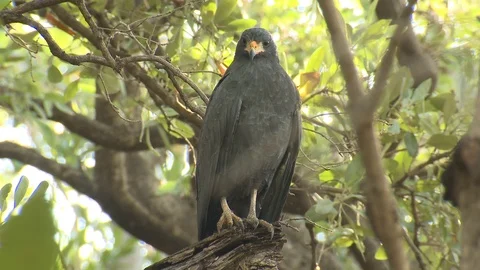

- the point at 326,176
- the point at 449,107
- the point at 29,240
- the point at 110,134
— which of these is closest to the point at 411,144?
the point at 449,107

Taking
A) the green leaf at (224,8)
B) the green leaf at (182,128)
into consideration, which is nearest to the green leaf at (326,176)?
Result: the green leaf at (182,128)

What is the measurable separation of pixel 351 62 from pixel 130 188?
17.7ft

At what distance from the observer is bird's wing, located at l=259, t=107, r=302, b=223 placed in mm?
4340

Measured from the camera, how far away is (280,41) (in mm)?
6660

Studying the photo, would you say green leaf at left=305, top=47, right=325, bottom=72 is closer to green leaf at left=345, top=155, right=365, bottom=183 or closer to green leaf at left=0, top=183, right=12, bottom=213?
green leaf at left=345, top=155, right=365, bottom=183

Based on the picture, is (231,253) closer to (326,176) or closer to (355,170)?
(355,170)

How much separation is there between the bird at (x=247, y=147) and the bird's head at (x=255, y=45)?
214 millimetres

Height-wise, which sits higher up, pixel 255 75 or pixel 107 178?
pixel 255 75

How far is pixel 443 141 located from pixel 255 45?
129 centimetres

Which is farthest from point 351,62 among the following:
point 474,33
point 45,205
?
point 474,33

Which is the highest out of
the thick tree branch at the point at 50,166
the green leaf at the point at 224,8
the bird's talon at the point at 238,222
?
the green leaf at the point at 224,8

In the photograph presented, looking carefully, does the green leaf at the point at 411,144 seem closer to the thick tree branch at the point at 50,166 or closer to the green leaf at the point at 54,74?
the green leaf at the point at 54,74

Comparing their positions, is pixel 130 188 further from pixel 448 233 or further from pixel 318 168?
pixel 448 233

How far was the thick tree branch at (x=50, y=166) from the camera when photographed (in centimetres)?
627
